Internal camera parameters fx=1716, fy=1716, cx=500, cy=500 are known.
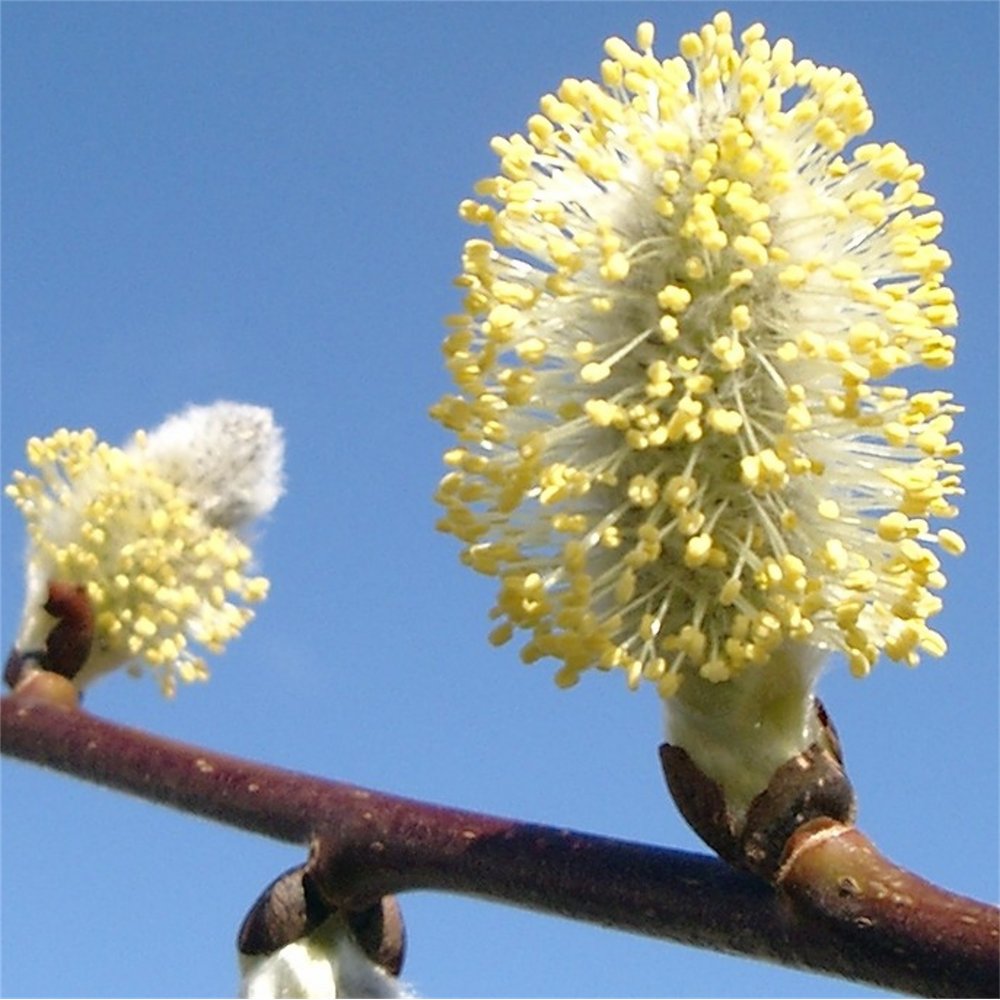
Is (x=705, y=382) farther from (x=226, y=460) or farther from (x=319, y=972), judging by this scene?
(x=226, y=460)

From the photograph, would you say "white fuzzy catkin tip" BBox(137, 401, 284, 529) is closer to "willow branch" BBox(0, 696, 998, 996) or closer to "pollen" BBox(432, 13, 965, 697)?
"willow branch" BBox(0, 696, 998, 996)

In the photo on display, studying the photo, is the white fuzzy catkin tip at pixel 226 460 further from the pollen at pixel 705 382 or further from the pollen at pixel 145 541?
the pollen at pixel 705 382

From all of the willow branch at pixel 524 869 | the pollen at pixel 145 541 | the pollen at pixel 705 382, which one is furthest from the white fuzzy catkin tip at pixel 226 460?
the pollen at pixel 705 382

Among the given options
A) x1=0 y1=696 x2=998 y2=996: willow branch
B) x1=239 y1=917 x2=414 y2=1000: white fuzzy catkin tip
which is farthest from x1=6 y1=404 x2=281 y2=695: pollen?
x1=239 y1=917 x2=414 y2=1000: white fuzzy catkin tip

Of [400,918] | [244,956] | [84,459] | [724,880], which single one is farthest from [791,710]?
[84,459]

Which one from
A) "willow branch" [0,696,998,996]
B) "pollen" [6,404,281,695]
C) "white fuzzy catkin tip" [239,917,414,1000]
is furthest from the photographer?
"pollen" [6,404,281,695]

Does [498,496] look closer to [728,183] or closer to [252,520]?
[728,183]
